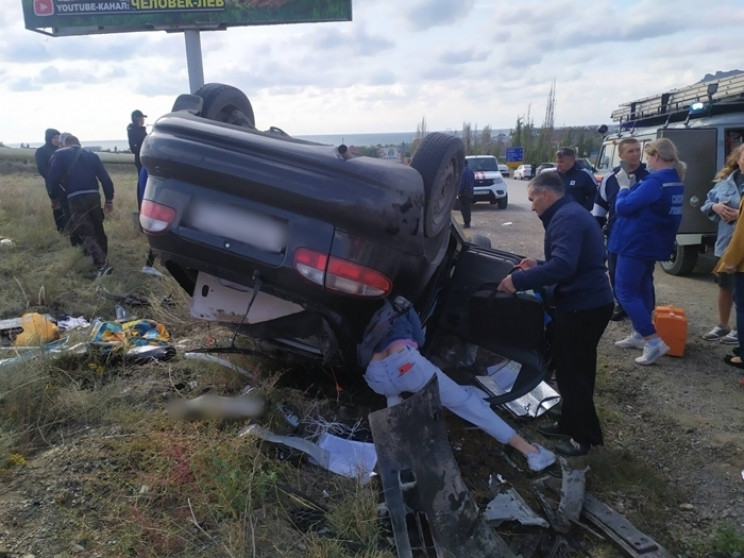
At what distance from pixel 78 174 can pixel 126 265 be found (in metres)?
1.21

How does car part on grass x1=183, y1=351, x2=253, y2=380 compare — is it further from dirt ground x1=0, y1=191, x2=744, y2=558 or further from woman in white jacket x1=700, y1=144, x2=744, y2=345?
woman in white jacket x1=700, y1=144, x2=744, y2=345

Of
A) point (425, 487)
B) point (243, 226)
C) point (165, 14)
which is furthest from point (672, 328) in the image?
point (165, 14)

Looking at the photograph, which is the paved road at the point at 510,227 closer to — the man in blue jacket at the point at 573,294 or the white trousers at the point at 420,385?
the man in blue jacket at the point at 573,294

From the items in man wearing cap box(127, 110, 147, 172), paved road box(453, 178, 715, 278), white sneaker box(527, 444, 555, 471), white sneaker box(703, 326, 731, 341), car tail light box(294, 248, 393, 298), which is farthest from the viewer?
paved road box(453, 178, 715, 278)

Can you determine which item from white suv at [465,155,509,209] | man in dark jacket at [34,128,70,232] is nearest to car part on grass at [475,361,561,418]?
man in dark jacket at [34,128,70,232]

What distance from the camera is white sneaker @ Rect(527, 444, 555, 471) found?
308cm

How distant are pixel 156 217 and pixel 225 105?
4.04ft

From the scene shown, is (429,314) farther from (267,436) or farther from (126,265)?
(126,265)

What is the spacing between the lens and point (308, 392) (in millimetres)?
3510

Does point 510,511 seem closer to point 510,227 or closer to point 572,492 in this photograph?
point 572,492

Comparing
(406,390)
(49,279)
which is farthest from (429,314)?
(49,279)

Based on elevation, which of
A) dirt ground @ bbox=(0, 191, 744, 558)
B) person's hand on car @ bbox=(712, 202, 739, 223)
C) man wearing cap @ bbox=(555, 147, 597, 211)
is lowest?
dirt ground @ bbox=(0, 191, 744, 558)

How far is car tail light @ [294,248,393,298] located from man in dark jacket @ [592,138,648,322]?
321 cm

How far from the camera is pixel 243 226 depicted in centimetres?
268
